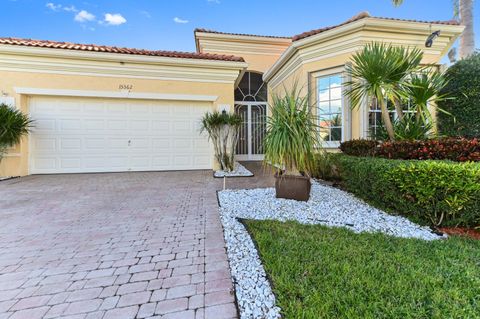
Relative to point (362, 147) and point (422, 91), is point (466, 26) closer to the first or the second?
point (422, 91)

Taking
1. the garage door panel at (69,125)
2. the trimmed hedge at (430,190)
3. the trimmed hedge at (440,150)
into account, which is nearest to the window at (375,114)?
the trimmed hedge at (440,150)

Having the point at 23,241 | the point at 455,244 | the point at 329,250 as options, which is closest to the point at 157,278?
the point at 329,250

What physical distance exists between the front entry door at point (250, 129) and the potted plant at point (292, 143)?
7.10m

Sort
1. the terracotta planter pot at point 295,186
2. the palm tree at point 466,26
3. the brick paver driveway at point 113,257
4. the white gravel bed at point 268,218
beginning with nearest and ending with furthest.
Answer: the brick paver driveway at point 113,257
the white gravel bed at point 268,218
the terracotta planter pot at point 295,186
the palm tree at point 466,26

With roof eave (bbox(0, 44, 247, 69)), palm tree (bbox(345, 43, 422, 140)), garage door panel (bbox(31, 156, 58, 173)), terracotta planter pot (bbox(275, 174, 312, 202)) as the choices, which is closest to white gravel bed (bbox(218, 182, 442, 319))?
terracotta planter pot (bbox(275, 174, 312, 202))

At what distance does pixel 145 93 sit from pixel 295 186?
6592 mm

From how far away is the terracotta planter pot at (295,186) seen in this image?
5.02 m

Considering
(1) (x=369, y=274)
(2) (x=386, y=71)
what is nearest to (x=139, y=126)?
(2) (x=386, y=71)

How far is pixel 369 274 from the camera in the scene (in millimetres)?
2387

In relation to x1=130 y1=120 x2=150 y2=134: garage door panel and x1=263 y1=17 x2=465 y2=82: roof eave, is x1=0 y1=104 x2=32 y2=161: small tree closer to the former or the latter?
x1=130 y1=120 x2=150 y2=134: garage door panel

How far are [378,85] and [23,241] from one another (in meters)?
7.27

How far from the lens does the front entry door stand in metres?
12.2

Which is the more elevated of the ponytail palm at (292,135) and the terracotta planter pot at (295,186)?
the ponytail palm at (292,135)

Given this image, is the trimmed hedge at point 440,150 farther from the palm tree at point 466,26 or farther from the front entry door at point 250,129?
the palm tree at point 466,26
